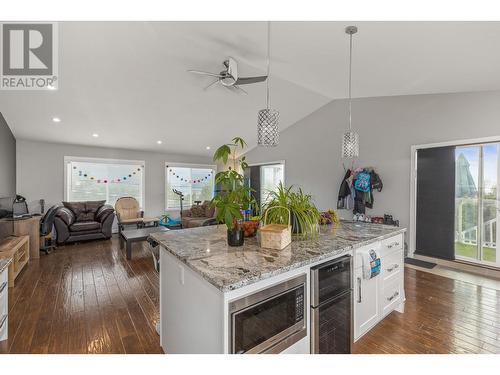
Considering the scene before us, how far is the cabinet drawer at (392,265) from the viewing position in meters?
2.04

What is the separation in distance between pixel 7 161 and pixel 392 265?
641 centimetres

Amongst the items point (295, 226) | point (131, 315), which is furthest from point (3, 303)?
point (295, 226)

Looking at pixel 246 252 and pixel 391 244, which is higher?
pixel 246 252

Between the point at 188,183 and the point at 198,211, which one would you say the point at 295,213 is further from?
the point at 188,183

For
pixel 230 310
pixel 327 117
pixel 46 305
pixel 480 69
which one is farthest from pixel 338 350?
pixel 327 117

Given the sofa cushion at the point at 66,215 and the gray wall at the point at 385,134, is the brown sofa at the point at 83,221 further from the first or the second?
the gray wall at the point at 385,134

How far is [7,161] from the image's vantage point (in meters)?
4.43

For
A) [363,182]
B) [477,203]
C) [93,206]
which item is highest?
[363,182]

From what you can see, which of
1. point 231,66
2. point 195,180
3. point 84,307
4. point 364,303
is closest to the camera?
point 364,303

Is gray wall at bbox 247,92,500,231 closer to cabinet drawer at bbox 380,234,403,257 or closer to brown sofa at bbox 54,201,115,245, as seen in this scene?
cabinet drawer at bbox 380,234,403,257

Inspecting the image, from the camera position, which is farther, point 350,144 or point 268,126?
point 350,144

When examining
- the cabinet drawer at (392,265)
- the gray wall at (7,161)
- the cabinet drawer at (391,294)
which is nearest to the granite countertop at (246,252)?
the cabinet drawer at (392,265)

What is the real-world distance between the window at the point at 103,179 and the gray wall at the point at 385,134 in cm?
413

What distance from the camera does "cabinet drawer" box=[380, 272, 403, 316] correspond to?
2041 mm
